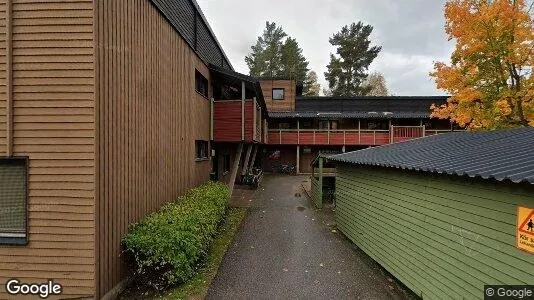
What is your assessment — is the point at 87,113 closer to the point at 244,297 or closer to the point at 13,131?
the point at 13,131

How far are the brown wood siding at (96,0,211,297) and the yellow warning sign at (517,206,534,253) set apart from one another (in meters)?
7.20

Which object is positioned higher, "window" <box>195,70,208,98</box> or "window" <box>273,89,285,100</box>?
"window" <box>273,89,285,100</box>

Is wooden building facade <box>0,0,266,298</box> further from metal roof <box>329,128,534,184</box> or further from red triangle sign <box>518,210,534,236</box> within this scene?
red triangle sign <box>518,210,534,236</box>

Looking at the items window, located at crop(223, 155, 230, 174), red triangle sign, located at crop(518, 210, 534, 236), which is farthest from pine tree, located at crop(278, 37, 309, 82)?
red triangle sign, located at crop(518, 210, 534, 236)

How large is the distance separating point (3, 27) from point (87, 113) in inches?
92.7

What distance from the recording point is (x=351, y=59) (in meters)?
52.4

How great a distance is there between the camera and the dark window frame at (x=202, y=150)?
48.3ft

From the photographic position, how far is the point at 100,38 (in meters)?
6.36

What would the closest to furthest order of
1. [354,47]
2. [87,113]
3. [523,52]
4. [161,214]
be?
[87,113], [161,214], [523,52], [354,47]

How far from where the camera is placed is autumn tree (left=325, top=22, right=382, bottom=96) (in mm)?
51438

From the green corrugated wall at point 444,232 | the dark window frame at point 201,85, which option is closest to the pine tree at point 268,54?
the dark window frame at point 201,85

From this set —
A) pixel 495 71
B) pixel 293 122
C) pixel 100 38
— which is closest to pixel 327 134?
pixel 293 122

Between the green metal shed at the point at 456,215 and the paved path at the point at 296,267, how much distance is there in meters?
0.66

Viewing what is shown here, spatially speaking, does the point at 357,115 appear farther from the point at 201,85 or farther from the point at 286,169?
the point at 201,85
